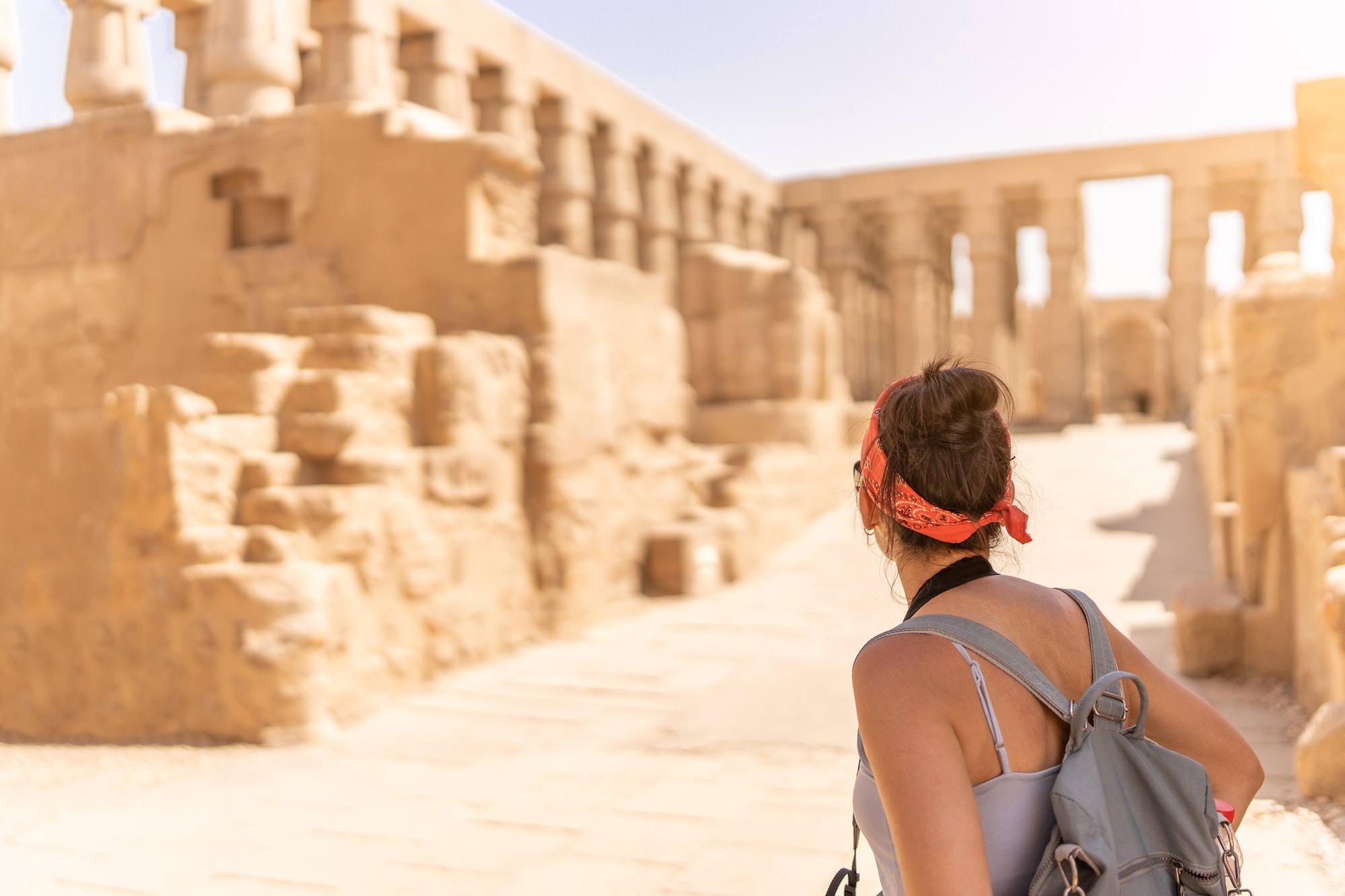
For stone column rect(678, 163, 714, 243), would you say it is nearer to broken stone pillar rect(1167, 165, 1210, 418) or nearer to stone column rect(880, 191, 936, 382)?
stone column rect(880, 191, 936, 382)

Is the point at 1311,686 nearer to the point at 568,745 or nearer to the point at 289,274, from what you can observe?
the point at 568,745

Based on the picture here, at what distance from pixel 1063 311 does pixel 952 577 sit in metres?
21.4

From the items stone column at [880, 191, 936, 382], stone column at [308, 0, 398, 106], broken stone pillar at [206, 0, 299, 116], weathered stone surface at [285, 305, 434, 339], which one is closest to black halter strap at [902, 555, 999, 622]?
weathered stone surface at [285, 305, 434, 339]

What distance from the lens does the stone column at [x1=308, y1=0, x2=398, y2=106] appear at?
13789 millimetres

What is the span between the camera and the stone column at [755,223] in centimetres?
2383

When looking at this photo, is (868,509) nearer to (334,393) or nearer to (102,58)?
(334,393)

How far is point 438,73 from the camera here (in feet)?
50.4

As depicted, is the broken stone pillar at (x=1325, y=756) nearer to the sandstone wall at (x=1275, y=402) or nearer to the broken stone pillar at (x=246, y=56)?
the sandstone wall at (x=1275, y=402)

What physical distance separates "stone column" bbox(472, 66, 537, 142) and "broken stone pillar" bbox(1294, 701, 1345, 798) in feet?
47.5

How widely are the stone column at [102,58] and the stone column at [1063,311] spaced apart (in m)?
16.0

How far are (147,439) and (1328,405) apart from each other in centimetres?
548

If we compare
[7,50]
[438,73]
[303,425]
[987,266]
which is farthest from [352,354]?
[987,266]

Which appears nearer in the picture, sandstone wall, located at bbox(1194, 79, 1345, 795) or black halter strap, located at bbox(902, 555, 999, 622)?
black halter strap, located at bbox(902, 555, 999, 622)

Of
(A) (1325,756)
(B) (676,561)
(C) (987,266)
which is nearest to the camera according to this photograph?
(A) (1325,756)
